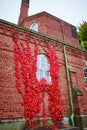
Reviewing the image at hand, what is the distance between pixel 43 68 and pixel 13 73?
241cm

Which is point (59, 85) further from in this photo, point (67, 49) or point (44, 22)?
point (44, 22)

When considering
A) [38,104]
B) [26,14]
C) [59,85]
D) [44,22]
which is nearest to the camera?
[38,104]

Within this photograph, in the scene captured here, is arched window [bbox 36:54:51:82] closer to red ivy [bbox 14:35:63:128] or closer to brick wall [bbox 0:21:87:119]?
red ivy [bbox 14:35:63:128]

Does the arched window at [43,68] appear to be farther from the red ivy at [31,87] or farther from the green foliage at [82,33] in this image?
the green foliage at [82,33]

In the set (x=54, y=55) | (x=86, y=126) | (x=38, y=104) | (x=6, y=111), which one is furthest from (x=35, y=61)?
(x=86, y=126)

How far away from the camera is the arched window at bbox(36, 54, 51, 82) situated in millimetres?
8655

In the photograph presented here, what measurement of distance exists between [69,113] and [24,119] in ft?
11.5

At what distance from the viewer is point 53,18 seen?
677 inches

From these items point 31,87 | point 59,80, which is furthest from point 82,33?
point 31,87

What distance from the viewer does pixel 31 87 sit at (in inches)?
297

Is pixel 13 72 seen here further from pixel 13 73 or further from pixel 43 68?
pixel 43 68

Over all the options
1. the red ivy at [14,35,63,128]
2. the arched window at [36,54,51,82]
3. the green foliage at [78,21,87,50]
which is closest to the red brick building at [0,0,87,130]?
the red ivy at [14,35,63,128]

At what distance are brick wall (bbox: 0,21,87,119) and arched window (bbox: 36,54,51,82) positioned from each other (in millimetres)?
905

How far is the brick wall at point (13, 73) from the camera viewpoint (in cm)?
664
